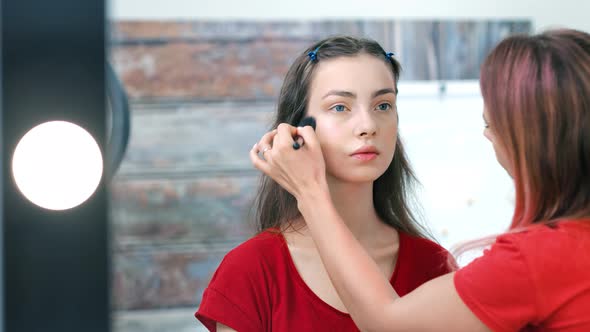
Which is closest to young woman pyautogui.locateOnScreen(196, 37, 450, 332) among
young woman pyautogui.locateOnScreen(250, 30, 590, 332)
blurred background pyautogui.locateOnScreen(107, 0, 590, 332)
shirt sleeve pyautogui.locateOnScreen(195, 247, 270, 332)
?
shirt sleeve pyautogui.locateOnScreen(195, 247, 270, 332)

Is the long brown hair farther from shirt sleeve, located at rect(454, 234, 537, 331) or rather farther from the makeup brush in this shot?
the makeup brush

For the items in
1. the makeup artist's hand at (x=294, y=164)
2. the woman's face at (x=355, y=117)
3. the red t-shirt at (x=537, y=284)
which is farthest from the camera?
the woman's face at (x=355, y=117)

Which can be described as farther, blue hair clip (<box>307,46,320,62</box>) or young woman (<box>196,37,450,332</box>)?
blue hair clip (<box>307,46,320,62</box>)

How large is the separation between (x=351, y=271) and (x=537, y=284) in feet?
0.69

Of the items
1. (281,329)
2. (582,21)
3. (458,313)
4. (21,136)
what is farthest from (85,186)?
(582,21)

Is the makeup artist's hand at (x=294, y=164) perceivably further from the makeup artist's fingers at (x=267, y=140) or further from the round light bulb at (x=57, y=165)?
the round light bulb at (x=57, y=165)

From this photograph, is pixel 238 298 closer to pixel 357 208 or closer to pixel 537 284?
pixel 357 208

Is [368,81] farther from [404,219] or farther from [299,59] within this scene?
[404,219]

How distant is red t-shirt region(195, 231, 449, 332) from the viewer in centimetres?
94

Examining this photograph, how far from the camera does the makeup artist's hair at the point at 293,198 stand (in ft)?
3.46

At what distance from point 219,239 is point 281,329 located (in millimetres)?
1708

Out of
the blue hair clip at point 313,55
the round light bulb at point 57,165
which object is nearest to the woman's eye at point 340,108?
the blue hair clip at point 313,55

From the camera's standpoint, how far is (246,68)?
100.0 inches

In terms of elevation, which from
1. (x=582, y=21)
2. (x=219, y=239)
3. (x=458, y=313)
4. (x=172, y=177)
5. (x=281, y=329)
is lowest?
(x=219, y=239)
